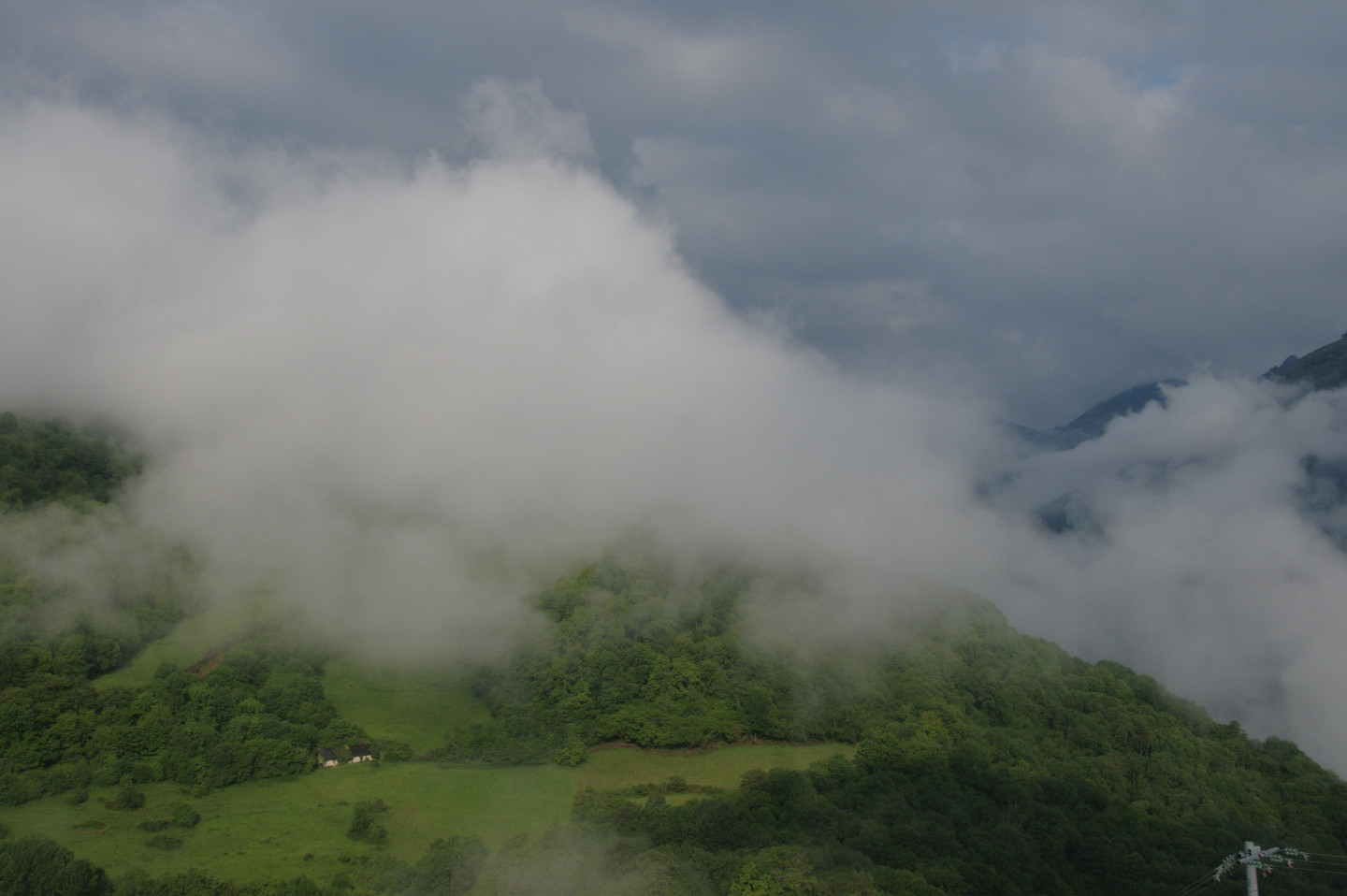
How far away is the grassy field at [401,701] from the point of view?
34.8 metres

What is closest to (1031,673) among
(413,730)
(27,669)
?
(413,730)

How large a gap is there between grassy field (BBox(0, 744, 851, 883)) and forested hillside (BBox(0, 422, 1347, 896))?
1.56 feet

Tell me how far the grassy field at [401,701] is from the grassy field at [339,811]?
2388 mm

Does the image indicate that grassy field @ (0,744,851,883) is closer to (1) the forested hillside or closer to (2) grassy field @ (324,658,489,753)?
(1) the forested hillside

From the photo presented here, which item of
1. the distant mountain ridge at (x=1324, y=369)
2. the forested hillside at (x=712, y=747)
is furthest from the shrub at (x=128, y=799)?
the distant mountain ridge at (x=1324, y=369)

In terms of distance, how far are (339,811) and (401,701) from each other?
7.91m

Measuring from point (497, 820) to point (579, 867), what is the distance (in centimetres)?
607

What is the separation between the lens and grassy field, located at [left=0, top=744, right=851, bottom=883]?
83.4ft

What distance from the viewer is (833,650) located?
40.3 m

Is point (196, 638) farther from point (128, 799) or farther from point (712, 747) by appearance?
point (712, 747)

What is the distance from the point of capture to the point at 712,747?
3609 centimetres

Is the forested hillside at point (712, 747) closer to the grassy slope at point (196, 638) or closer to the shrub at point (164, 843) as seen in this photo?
the shrub at point (164, 843)

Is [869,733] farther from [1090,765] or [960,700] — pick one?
[1090,765]

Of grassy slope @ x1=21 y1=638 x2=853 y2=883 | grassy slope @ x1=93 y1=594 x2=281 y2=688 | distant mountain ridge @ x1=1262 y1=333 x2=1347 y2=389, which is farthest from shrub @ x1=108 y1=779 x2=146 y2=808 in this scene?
distant mountain ridge @ x1=1262 y1=333 x2=1347 y2=389
